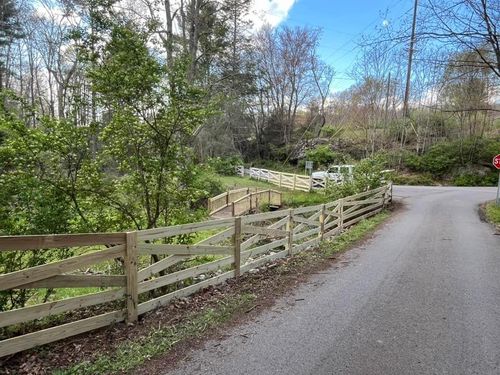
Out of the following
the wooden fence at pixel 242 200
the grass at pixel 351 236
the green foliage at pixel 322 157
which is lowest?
the wooden fence at pixel 242 200

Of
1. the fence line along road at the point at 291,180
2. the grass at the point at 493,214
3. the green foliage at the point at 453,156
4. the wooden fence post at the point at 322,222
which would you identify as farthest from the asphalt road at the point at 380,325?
the green foliage at the point at 453,156

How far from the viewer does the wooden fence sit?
16609mm

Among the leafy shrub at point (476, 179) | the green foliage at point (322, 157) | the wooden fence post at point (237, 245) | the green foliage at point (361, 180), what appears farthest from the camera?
the green foliage at point (322, 157)

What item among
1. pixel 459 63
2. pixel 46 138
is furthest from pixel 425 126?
pixel 46 138

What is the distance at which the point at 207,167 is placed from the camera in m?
5.77

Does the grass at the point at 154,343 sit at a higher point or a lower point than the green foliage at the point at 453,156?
lower

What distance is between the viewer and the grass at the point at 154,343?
3.11 m

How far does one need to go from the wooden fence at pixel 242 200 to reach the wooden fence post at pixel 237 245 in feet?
31.3

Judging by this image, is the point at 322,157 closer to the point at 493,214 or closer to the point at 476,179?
the point at 476,179

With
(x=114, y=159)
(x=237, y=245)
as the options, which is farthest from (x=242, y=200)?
(x=114, y=159)

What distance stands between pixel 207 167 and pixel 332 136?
33.4 m

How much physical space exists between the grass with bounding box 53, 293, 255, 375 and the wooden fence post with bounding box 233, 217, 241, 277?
1083 mm

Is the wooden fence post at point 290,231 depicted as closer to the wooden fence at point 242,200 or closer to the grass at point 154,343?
the grass at point 154,343

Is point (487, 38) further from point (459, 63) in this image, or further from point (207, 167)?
point (207, 167)
